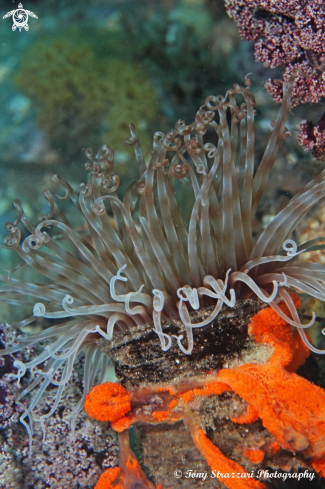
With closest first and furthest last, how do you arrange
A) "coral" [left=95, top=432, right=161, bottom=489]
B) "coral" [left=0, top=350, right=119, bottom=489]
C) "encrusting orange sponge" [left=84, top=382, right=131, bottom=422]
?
"encrusting orange sponge" [left=84, top=382, right=131, bottom=422], "coral" [left=95, top=432, right=161, bottom=489], "coral" [left=0, top=350, right=119, bottom=489]

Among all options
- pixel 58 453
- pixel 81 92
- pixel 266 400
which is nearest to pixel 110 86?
pixel 81 92

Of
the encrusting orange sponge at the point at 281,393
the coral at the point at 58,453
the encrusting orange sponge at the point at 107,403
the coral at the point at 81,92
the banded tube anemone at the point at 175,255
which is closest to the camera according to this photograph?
the encrusting orange sponge at the point at 281,393

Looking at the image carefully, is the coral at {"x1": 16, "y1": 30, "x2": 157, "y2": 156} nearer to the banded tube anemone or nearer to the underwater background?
the underwater background

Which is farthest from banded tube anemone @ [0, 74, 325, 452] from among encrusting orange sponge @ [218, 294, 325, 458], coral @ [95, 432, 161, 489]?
coral @ [95, 432, 161, 489]

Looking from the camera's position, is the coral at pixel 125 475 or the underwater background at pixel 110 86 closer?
the coral at pixel 125 475

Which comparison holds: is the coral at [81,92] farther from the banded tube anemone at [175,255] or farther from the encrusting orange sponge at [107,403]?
the encrusting orange sponge at [107,403]

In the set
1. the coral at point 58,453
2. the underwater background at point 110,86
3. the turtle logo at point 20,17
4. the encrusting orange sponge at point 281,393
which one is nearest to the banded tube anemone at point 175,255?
the encrusting orange sponge at point 281,393

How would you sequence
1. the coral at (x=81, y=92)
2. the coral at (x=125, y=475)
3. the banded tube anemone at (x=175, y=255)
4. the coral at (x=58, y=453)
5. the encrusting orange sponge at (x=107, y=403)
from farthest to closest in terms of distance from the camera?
1. the coral at (x=81, y=92)
2. the coral at (x=58, y=453)
3. the coral at (x=125, y=475)
4. the encrusting orange sponge at (x=107, y=403)
5. the banded tube anemone at (x=175, y=255)
